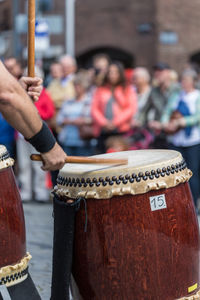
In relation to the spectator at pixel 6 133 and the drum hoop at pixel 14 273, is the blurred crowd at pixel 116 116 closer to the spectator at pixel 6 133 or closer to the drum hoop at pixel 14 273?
the spectator at pixel 6 133

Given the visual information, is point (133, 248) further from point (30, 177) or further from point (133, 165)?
point (30, 177)

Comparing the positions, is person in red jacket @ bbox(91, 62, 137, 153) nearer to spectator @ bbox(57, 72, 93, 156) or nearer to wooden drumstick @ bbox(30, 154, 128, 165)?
spectator @ bbox(57, 72, 93, 156)

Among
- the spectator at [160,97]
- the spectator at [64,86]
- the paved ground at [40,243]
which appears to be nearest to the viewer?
the paved ground at [40,243]

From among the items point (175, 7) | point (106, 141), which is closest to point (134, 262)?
point (106, 141)

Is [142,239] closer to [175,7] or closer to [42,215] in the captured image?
[42,215]

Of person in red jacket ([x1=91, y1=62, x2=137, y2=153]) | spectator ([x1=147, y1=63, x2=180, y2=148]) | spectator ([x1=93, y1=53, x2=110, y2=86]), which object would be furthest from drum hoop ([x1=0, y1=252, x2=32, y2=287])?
spectator ([x1=93, y1=53, x2=110, y2=86])

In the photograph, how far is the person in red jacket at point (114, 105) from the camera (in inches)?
279

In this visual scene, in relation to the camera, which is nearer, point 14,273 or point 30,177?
point 14,273

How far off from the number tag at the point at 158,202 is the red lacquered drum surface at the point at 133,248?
0.01 m

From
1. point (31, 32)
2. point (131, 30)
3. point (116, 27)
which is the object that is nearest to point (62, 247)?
point (31, 32)

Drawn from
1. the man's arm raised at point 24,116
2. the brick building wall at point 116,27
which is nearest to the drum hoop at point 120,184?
the man's arm raised at point 24,116

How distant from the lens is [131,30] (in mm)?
22391

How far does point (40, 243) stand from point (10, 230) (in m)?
2.36

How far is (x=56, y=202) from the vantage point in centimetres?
292
